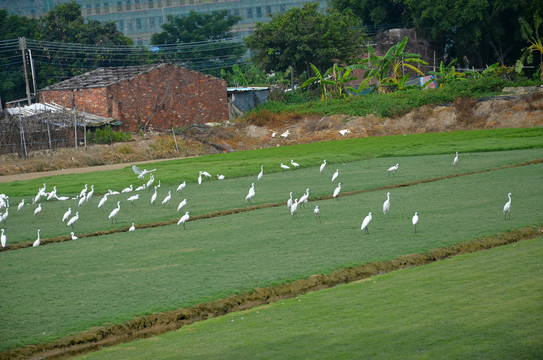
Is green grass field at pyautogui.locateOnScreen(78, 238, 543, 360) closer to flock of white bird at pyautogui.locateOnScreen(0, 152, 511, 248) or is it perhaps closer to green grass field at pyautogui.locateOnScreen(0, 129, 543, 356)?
green grass field at pyautogui.locateOnScreen(0, 129, 543, 356)

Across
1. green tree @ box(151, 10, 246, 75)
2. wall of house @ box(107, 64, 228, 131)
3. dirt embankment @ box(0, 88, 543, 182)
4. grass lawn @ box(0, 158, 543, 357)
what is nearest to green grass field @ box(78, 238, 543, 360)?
grass lawn @ box(0, 158, 543, 357)

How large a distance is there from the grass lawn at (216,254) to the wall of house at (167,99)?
2996cm

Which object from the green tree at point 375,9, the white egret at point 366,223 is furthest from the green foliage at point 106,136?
the white egret at point 366,223

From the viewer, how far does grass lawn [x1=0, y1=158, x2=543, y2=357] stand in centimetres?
1188

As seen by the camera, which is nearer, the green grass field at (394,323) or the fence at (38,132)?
the green grass field at (394,323)

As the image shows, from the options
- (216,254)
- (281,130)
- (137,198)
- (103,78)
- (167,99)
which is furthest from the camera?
(167,99)

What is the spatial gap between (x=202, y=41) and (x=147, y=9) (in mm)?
37028

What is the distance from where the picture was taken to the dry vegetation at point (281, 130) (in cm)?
4006

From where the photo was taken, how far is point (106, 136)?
4316 centimetres

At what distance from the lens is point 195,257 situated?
1527 cm

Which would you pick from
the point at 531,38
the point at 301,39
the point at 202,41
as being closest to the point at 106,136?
the point at 301,39

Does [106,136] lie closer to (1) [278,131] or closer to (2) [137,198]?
(1) [278,131]

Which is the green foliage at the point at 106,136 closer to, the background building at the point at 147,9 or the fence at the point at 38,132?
the fence at the point at 38,132

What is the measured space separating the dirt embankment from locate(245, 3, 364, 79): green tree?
701cm
